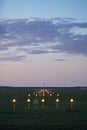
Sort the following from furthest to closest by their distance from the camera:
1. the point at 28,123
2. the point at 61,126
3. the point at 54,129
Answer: the point at 28,123 → the point at 61,126 → the point at 54,129

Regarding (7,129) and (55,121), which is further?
(55,121)

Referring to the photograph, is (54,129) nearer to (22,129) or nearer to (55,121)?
(22,129)

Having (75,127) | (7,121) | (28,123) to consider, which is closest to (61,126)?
(75,127)

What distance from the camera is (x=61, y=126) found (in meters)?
32.6

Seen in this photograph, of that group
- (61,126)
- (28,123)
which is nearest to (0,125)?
(28,123)

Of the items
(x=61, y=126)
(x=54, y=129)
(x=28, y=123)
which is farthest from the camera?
(x=28, y=123)

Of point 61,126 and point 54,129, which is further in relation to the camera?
point 61,126

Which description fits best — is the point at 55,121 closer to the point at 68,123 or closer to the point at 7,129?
the point at 68,123

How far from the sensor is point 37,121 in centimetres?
3631

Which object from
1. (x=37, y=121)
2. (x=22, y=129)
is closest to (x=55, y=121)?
(x=37, y=121)

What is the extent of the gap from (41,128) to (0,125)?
399 centimetres

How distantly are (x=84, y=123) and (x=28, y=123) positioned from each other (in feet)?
14.8

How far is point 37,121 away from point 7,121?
2.57 m

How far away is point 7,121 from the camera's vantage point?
1447 inches
